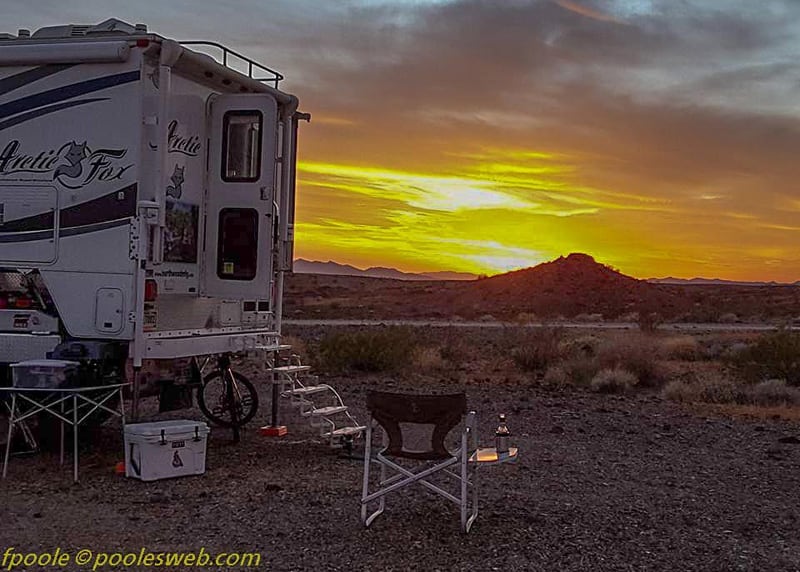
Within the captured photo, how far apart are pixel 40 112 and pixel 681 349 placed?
1869cm

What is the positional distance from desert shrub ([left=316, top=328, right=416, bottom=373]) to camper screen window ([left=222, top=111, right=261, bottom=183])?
25.7 feet

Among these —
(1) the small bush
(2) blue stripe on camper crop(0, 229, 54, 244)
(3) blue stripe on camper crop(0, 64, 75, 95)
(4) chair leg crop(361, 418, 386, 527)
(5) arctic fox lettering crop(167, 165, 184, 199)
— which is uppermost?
(3) blue stripe on camper crop(0, 64, 75, 95)

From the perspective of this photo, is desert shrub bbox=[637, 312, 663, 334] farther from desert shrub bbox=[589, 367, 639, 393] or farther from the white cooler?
the white cooler

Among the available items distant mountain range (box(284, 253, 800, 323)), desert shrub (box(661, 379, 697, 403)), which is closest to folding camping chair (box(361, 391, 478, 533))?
desert shrub (box(661, 379, 697, 403))

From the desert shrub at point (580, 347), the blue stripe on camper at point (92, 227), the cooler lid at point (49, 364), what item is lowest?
the desert shrub at point (580, 347)

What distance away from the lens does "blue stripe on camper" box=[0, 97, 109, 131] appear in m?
8.30

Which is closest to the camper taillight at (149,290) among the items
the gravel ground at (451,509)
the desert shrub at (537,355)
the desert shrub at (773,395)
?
the gravel ground at (451,509)

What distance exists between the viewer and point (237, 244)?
9.32 metres

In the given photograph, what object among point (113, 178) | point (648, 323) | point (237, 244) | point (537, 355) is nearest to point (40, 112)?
point (113, 178)

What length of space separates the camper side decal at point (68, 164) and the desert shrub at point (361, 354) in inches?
346

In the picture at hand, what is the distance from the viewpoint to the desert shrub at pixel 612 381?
1578cm

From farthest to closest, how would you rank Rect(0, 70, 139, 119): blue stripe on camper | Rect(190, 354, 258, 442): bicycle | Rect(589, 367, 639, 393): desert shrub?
Rect(589, 367, 639, 393): desert shrub < Rect(190, 354, 258, 442): bicycle < Rect(0, 70, 139, 119): blue stripe on camper

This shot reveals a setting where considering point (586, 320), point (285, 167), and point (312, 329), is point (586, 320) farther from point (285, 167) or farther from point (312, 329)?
point (285, 167)

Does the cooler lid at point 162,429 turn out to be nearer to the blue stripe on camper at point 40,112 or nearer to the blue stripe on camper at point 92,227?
the blue stripe on camper at point 92,227
